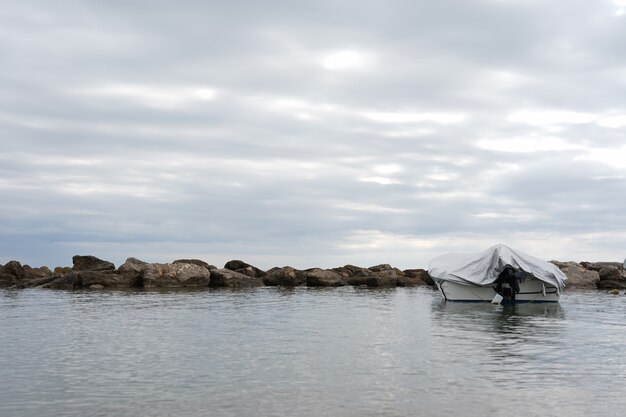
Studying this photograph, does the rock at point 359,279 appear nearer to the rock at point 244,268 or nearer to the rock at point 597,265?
the rock at point 244,268

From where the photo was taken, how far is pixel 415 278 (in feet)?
244

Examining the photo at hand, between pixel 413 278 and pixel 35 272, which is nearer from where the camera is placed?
pixel 35 272

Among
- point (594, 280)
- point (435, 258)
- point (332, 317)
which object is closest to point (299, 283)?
point (435, 258)

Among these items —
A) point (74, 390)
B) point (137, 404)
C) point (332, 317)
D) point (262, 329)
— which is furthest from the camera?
point (332, 317)

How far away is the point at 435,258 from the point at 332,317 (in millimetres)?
16651

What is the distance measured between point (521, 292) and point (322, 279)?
29.2 meters

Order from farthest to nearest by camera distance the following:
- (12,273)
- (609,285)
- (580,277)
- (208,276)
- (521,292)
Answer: (12,273) → (580,277) → (609,285) → (208,276) → (521,292)

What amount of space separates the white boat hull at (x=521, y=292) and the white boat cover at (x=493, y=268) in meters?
0.77

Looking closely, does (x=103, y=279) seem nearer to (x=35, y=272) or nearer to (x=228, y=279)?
(x=228, y=279)

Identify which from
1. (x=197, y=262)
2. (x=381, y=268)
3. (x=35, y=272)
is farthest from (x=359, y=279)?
(x=35, y=272)

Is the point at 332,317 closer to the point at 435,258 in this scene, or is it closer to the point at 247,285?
the point at 435,258

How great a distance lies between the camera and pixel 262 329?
90.6 ft

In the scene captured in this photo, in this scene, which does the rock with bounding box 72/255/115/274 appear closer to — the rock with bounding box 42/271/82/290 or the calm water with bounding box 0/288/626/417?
the rock with bounding box 42/271/82/290

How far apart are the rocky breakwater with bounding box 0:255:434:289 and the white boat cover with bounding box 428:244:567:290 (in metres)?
26.7
